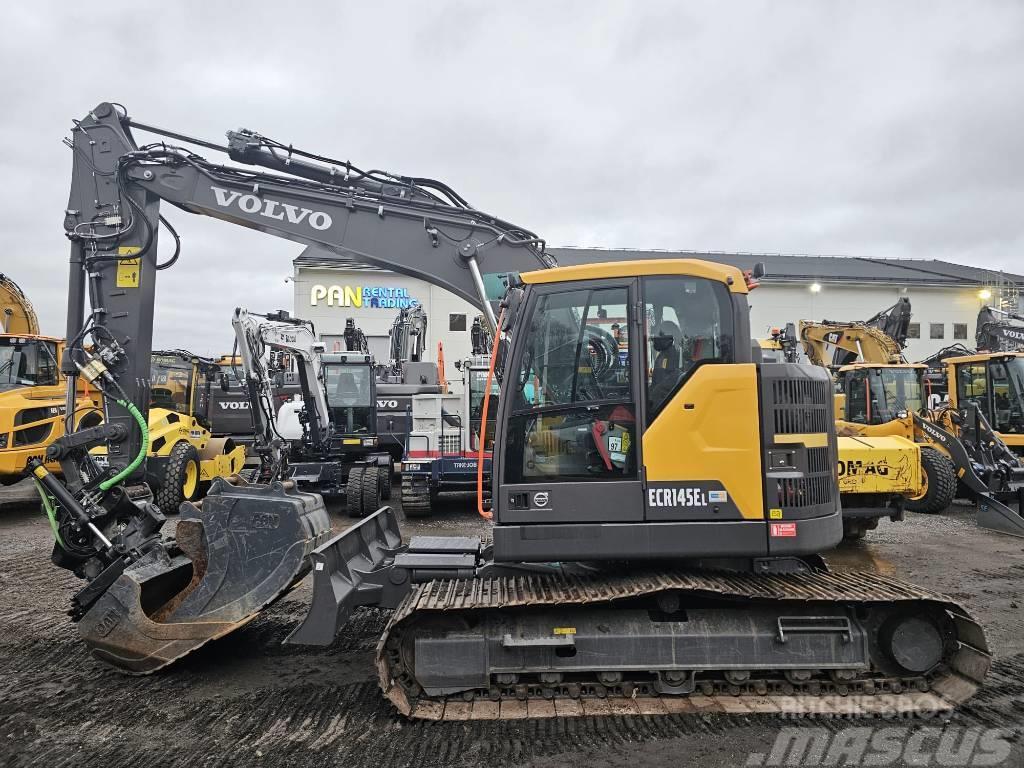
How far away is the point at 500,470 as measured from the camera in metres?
3.95

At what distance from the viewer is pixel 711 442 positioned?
3.79 meters

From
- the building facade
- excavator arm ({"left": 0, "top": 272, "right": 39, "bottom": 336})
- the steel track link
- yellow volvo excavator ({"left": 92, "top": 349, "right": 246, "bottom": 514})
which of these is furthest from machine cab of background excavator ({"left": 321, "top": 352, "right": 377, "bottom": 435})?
the building facade

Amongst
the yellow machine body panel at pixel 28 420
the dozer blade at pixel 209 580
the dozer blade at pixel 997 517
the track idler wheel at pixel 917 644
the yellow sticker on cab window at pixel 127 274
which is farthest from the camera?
the yellow machine body panel at pixel 28 420

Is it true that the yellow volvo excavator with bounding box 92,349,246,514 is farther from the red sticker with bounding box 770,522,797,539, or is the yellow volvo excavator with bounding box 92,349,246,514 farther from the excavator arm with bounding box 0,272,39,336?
the red sticker with bounding box 770,522,797,539

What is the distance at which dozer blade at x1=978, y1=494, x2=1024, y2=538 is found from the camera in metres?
8.95

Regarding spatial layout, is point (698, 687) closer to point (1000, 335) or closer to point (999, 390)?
point (999, 390)

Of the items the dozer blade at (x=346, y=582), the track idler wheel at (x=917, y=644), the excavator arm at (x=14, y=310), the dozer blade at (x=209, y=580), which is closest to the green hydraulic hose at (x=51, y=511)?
the dozer blade at (x=209, y=580)

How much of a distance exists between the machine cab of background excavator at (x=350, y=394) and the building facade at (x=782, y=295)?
14.4 metres

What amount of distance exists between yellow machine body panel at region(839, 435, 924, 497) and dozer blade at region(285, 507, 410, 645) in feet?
17.8

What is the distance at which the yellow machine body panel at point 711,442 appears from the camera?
3766 millimetres

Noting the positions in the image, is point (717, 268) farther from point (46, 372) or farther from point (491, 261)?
point (46, 372)

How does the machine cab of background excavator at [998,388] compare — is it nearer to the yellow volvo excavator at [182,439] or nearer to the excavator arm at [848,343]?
the excavator arm at [848,343]

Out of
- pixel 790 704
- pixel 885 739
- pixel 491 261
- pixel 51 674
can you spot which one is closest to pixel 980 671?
pixel 885 739

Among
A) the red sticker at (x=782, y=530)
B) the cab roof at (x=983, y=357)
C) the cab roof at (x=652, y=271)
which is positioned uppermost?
the cab roof at (x=983, y=357)
